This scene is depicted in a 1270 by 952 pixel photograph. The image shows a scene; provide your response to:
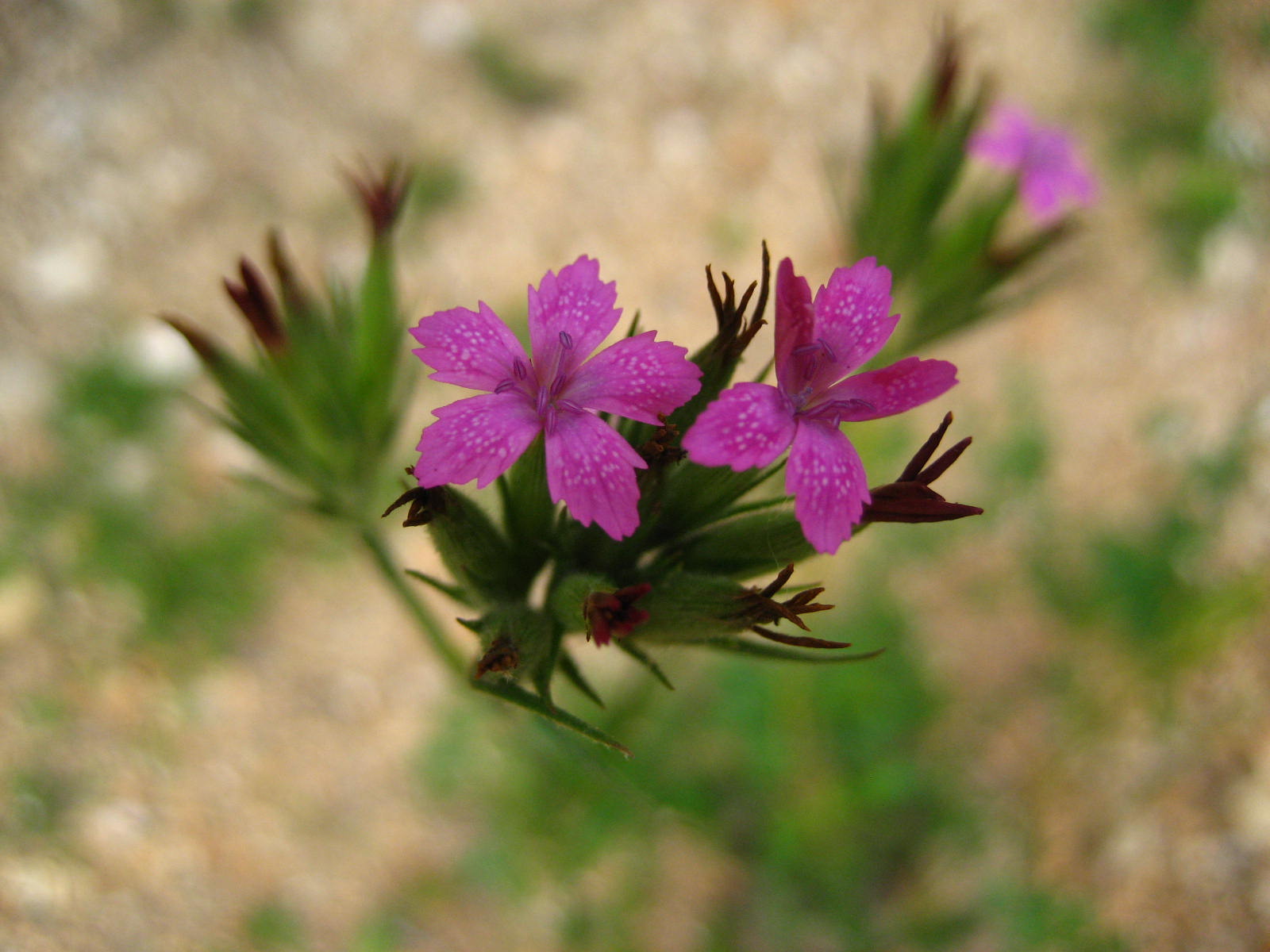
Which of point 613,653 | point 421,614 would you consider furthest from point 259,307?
point 613,653

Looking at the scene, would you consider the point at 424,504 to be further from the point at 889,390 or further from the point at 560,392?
the point at 889,390

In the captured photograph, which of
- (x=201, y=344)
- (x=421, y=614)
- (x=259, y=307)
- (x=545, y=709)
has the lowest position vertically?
Result: (x=545, y=709)

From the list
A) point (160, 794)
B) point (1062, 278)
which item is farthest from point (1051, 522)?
point (160, 794)

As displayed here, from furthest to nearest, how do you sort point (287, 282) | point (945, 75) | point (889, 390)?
point (945, 75), point (287, 282), point (889, 390)

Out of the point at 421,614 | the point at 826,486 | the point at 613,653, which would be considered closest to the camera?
the point at 826,486

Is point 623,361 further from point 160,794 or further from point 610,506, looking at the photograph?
point 160,794

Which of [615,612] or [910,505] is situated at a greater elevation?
[910,505]

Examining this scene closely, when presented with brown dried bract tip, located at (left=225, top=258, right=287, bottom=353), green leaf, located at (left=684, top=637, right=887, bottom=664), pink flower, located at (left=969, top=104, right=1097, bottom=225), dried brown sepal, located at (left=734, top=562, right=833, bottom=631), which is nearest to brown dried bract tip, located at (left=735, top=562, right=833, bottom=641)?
dried brown sepal, located at (left=734, top=562, right=833, bottom=631)
